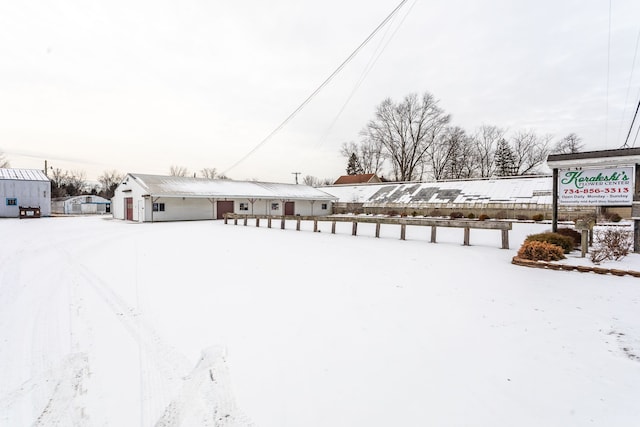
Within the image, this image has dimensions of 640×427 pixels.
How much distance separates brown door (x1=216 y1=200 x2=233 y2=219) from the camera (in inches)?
1097

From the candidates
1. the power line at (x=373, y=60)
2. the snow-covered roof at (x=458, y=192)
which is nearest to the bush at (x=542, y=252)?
the power line at (x=373, y=60)

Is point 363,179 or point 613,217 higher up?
point 363,179

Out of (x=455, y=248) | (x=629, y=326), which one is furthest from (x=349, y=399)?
(x=455, y=248)

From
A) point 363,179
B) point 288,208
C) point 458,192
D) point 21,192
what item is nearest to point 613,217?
point 458,192

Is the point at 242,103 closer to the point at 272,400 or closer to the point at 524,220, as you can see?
the point at 272,400

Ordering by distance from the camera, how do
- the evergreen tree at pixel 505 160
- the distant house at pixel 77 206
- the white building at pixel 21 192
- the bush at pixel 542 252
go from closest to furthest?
the bush at pixel 542 252, the white building at pixel 21 192, the distant house at pixel 77 206, the evergreen tree at pixel 505 160

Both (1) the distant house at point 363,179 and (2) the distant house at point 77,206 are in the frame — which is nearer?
(2) the distant house at point 77,206

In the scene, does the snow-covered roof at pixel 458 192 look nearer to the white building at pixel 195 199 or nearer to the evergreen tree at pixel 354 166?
→ the white building at pixel 195 199

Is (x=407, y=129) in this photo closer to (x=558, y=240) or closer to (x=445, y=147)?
(x=445, y=147)

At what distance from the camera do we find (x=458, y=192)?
29.9 metres

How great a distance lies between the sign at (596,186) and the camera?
28.3 ft

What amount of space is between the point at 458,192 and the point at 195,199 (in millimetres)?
24136

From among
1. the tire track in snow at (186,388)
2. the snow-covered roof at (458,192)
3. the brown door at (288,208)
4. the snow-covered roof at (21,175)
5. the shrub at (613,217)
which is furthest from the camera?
the brown door at (288,208)

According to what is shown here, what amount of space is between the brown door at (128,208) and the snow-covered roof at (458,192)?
71.4 ft
